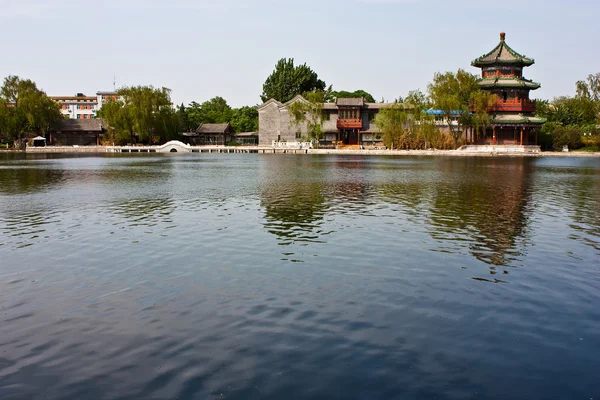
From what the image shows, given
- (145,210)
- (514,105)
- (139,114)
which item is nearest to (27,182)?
(145,210)

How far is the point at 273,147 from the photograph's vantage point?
84.7 m

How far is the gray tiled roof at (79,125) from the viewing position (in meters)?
92.6

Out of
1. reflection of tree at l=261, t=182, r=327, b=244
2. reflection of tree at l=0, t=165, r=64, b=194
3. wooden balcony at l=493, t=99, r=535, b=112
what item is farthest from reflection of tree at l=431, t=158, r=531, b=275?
wooden balcony at l=493, t=99, r=535, b=112

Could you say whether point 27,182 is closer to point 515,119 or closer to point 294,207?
point 294,207

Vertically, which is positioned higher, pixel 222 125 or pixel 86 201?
pixel 222 125

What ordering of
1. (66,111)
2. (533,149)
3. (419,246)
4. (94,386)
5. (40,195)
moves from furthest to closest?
(66,111)
(533,149)
(40,195)
(419,246)
(94,386)

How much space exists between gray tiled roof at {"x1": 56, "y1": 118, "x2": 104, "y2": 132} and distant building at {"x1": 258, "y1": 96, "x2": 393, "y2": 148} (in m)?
30.0

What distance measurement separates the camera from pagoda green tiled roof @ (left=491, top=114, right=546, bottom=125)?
69750mm

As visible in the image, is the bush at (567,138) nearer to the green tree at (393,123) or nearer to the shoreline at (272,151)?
the shoreline at (272,151)

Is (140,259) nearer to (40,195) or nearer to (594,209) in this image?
(40,195)

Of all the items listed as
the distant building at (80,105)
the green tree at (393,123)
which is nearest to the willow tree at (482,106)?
the green tree at (393,123)

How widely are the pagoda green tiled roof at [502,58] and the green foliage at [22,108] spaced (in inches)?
2698

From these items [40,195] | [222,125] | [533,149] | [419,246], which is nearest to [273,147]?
[222,125]

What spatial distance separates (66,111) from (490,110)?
111 metres
